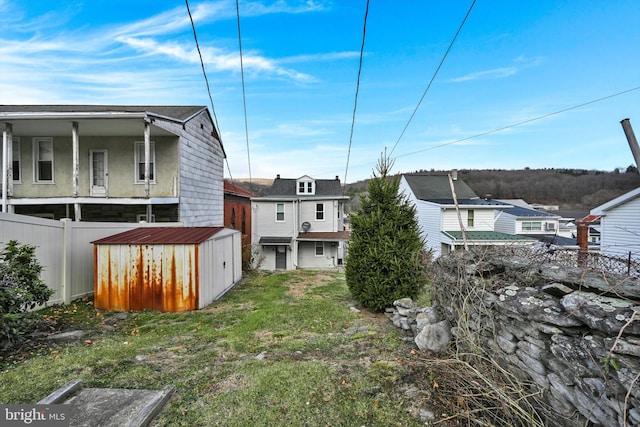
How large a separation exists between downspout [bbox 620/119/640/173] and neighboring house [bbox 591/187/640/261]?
11503 millimetres

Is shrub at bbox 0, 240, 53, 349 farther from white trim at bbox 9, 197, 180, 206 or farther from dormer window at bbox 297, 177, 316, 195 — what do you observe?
dormer window at bbox 297, 177, 316, 195

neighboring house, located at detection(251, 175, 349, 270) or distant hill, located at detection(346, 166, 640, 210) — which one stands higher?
distant hill, located at detection(346, 166, 640, 210)

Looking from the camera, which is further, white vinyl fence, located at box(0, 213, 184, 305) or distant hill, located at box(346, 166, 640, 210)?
distant hill, located at box(346, 166, 640, 210)

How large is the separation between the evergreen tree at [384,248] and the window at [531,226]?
21218 millimetres

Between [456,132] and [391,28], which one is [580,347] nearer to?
[391,28]

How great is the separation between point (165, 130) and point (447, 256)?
32.0ft

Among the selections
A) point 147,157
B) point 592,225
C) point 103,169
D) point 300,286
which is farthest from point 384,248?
point 592,225

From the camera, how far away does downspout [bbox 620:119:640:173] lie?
7.98 feet

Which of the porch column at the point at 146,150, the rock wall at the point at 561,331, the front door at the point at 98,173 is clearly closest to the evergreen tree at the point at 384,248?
the rock wall at the point at 561,331

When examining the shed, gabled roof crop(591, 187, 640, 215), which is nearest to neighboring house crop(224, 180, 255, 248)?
the shed

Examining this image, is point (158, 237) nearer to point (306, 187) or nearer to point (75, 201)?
point (75, 201)

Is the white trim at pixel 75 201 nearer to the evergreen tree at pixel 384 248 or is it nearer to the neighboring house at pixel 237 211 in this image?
the neighboring house at pixel 237 211

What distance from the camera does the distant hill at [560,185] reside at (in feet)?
34.3

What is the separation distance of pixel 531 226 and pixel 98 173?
27.5 m
